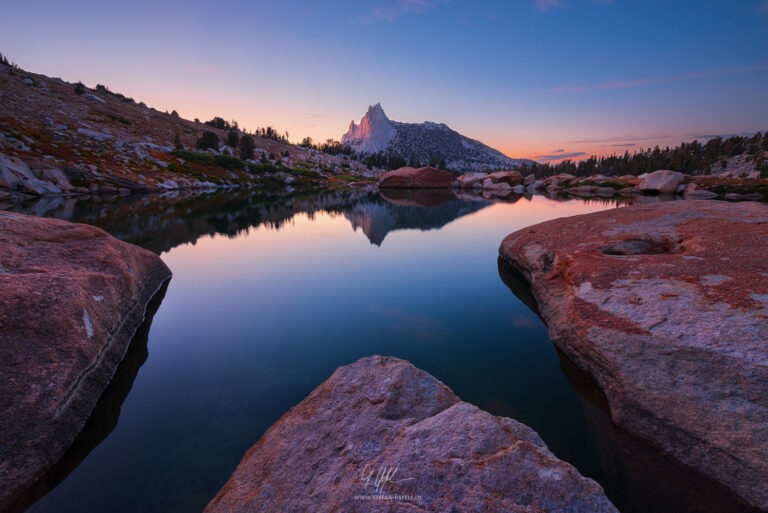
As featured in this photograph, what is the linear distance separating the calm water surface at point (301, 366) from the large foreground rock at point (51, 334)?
360 millimetres

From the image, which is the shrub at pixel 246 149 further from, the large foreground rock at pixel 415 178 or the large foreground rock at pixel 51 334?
the large foreground rock at pixel 51 334

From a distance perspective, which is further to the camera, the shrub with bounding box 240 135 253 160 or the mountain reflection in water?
the shrub with bounding box 240 135 253 160

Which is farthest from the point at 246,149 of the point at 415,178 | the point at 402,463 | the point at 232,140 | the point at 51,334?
the point at 402,463

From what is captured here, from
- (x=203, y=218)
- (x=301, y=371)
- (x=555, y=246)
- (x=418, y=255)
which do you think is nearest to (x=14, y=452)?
(x=301, y=371)

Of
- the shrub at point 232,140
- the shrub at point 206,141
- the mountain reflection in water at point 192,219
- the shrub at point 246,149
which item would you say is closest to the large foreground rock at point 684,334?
the mountain reflection in water at point 192,219

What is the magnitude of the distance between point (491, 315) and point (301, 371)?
518cm

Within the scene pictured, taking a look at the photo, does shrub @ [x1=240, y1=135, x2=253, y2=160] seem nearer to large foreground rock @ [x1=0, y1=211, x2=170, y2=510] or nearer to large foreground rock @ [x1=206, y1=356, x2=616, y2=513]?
large foreground rock @ [x1=0, y1=211, x2=170, y2=510]

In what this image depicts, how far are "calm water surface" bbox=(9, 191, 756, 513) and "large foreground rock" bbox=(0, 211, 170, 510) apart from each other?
360 mm

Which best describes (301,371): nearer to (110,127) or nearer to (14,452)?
(14,452)

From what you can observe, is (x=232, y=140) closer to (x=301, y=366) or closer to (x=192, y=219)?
(x=192, y=219)

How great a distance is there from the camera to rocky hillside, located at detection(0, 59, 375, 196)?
33.8 metres

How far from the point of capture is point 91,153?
43.8 meters
